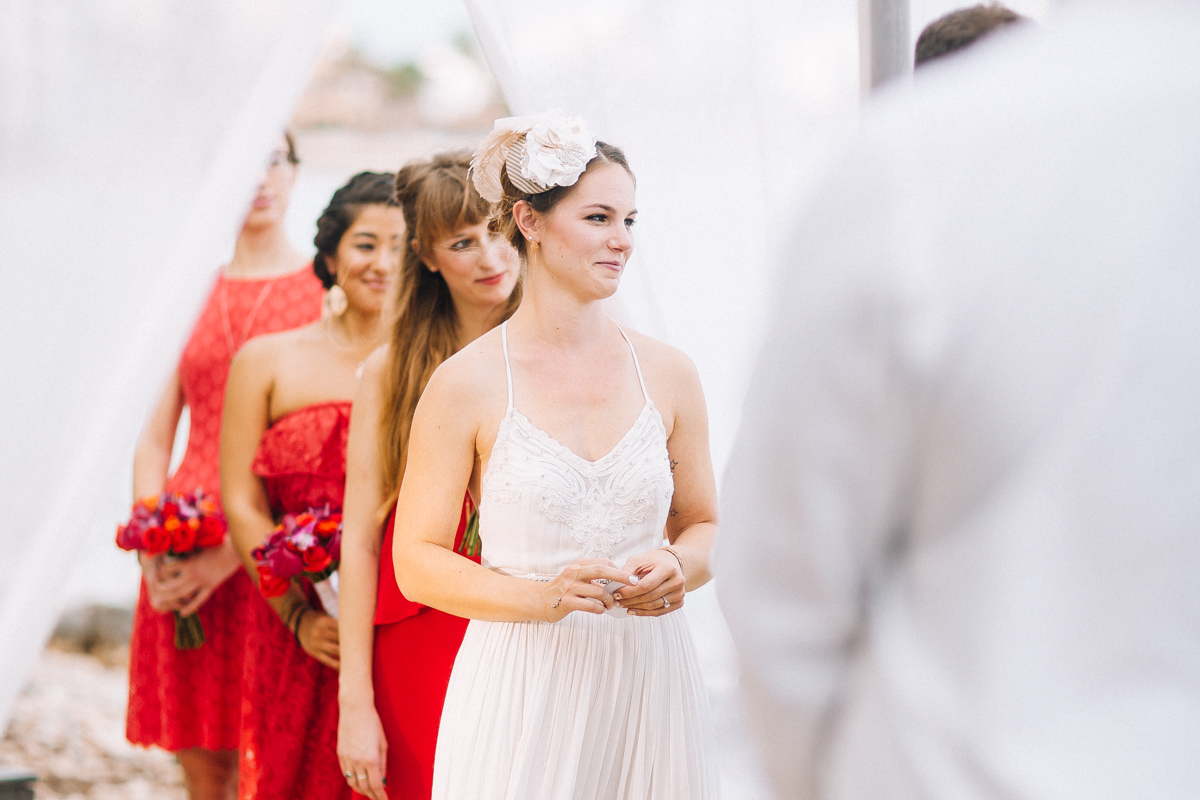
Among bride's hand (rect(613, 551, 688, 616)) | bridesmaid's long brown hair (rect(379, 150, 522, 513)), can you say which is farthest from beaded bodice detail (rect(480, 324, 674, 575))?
bridesmaid's long brown hair (rect(379, 150, 522, 513))

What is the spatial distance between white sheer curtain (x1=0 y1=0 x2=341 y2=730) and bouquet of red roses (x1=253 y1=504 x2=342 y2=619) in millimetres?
660

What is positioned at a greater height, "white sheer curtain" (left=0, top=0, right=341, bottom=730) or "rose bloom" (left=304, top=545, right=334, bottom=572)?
A: "white sheer curtain" (left=0, top=0, right=341, bottom=730)

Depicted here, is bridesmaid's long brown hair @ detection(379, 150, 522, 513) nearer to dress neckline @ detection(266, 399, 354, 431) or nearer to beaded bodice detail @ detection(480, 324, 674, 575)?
dress neckline @ detection(266, 399, 354, 431)

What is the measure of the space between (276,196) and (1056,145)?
2.90 meters

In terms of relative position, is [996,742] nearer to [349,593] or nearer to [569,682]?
[569,682]

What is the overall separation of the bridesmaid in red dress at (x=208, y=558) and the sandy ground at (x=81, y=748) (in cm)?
141

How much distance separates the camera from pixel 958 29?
1425mm

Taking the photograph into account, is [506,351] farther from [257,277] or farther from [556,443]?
[257,277]

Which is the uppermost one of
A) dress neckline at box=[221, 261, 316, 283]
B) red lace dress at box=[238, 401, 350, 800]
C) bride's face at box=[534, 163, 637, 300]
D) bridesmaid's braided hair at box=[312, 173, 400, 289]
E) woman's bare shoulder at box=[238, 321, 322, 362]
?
bridesmaid's braided hair at box=[312, 173, 400, 289]

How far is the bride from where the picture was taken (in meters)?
1.83

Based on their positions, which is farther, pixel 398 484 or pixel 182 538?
pixel 182 538

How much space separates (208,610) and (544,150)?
1872 millimetres

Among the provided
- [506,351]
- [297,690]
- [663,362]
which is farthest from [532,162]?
[297,690]

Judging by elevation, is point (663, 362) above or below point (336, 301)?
below
